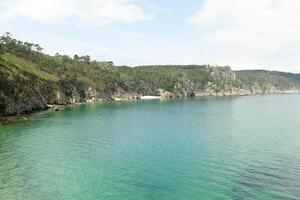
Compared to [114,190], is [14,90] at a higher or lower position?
higher

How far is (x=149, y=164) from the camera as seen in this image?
62.6 meters

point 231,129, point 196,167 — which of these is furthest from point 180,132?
point 196,167

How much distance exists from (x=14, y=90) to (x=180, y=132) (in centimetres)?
7089

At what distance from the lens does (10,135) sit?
91688mm

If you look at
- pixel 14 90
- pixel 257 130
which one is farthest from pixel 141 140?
pixel 14 90

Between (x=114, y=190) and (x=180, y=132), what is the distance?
5725 cm

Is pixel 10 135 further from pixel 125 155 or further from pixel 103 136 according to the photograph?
pixel 125 155

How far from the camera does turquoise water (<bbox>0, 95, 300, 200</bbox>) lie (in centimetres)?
4741

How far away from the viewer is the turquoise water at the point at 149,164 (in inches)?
1866

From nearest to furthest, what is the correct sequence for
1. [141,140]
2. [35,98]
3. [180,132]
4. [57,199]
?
1. [57,199]
2. [141,140]
3. [180,132]
4. [35,98]

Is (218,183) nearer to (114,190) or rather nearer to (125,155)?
(114,190)

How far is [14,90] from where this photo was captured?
136 m

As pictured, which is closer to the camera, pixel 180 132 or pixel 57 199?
pixel 57 199

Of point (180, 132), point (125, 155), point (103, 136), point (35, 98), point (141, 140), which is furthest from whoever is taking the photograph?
point (35, 98)
